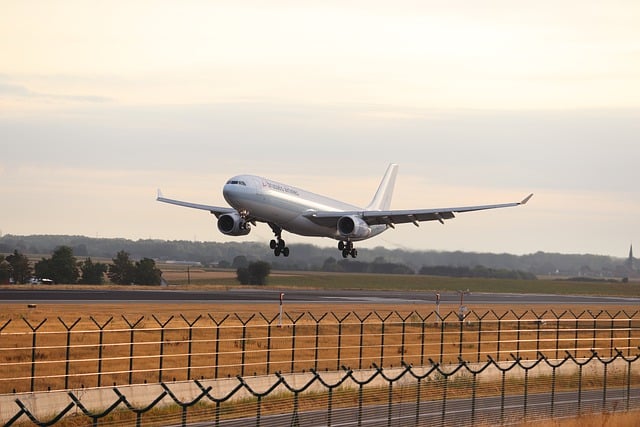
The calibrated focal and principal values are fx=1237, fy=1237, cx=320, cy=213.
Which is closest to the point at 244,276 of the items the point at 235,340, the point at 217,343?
the point at 235,340

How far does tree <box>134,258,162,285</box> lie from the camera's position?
9725 centimetres

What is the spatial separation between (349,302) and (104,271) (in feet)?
104

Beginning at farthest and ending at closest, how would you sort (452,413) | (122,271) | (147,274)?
(122,271) < (147,274) < (452,413)

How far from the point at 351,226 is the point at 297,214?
5.52 metres

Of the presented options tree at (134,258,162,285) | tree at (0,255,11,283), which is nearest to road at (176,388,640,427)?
tree at (0,255,11,283)

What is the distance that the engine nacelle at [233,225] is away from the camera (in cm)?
7631

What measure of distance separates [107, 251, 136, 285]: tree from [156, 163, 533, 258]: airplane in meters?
10.1

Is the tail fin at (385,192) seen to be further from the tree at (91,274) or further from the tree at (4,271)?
the tree at (4,271)

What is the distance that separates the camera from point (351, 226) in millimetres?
80250

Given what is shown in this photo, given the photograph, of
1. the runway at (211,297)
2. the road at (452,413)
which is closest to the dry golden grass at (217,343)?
the runway at (211,297)

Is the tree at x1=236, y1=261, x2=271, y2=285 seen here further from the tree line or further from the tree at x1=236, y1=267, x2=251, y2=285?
the tree line

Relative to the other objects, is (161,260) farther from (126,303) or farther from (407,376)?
(407,376)

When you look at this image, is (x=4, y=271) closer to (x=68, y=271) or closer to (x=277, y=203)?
(x=68, y=271)

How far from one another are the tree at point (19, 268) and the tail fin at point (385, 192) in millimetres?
28874
